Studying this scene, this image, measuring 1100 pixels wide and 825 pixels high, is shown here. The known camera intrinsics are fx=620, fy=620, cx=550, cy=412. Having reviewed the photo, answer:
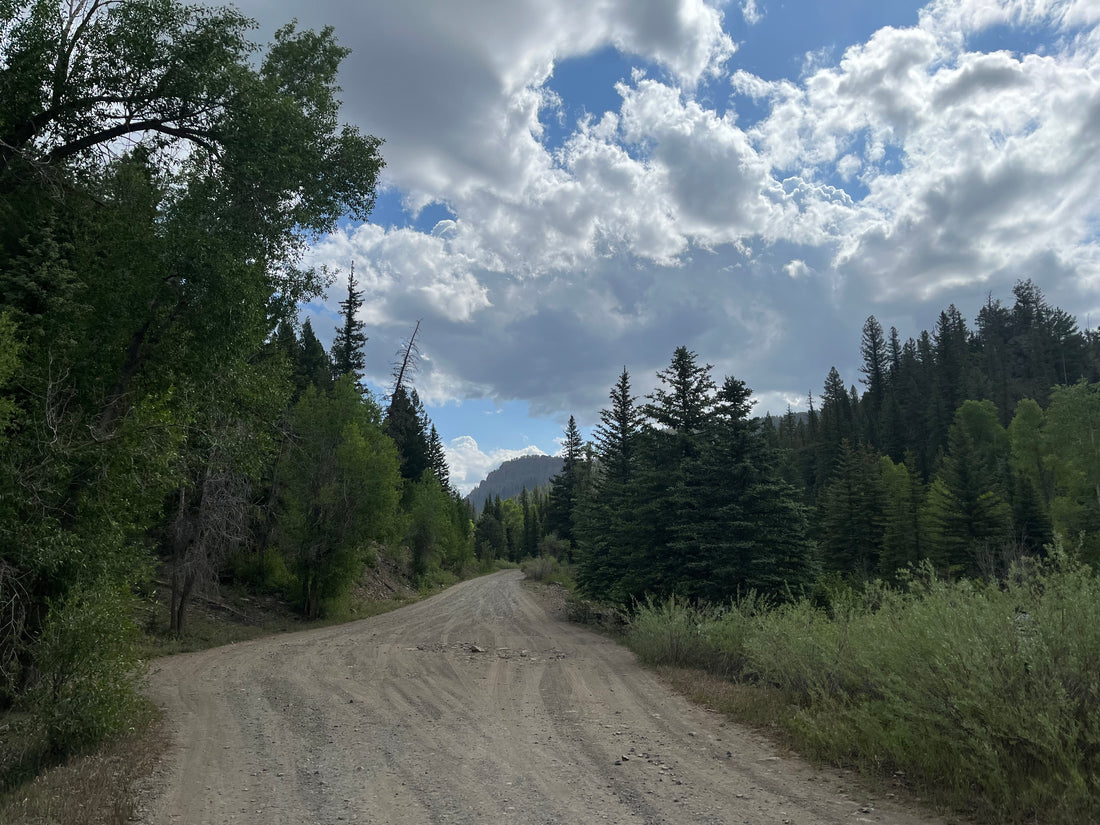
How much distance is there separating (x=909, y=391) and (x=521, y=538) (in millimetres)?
70804

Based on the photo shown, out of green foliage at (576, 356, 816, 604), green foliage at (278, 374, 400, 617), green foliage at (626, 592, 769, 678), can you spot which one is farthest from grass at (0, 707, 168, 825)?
green foliage at (278, 374, 400, 617)

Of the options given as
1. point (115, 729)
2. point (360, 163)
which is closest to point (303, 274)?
point (360, 163)

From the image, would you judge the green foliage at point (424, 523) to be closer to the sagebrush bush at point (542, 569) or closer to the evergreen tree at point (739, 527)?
the sagebrush bush at point (542, 569)

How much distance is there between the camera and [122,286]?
30.0 ft

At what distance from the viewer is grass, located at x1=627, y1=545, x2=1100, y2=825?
502 centimetres

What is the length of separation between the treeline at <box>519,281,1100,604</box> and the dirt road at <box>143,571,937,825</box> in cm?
391

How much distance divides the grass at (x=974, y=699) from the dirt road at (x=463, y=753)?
0.60m

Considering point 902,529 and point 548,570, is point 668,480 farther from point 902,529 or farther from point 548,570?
point 548,570

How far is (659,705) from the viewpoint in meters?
9.84

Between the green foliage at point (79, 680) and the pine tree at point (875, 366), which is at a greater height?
the pine tree at point (875, 366)

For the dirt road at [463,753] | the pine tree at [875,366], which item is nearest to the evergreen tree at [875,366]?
the pine tree at [875,366]

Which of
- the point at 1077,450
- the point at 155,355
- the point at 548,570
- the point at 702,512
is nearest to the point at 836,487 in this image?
the point at 1077,450

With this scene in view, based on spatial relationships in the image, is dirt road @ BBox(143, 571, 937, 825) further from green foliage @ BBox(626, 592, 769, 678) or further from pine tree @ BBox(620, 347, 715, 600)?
pine tree @ BBox(620, 347, 715, 600)

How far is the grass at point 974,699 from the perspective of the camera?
5016 mm
